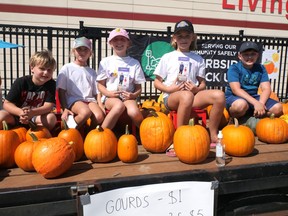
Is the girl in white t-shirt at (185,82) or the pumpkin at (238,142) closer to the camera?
the pumpkin at (238,142)

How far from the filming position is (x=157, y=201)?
1.83 metres

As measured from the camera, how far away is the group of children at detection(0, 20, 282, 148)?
9.24 ft

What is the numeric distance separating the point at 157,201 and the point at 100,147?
2.33 feet

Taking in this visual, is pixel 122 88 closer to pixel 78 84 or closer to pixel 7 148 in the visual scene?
pixel 78 84

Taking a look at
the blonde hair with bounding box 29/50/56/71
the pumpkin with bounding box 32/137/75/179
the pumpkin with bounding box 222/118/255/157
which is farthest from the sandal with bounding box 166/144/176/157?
the blonde hair with bounding box 29/50/56/71

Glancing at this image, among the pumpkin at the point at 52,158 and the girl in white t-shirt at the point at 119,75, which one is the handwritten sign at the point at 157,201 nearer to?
the pumpkin at the point at 52,158

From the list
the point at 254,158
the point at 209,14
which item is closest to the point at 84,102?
the point at 254,158

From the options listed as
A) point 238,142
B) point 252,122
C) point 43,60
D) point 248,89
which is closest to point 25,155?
point 43,60

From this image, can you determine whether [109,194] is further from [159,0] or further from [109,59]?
[159,0]

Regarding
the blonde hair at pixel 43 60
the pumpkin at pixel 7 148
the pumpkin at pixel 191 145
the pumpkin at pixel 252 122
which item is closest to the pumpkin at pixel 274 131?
the pumpkin at pixel 252 122

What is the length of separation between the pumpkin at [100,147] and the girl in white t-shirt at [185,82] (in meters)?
0.76

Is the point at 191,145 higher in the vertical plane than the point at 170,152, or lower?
higher

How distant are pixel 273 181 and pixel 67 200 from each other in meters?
1.49

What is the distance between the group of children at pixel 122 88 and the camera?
9.24 ft
